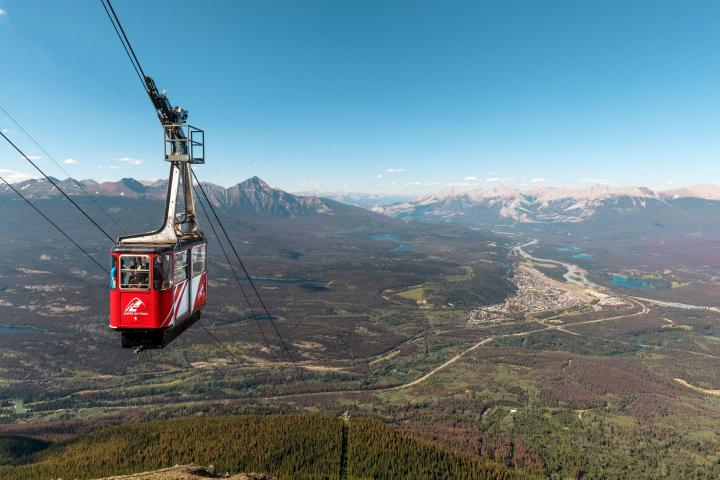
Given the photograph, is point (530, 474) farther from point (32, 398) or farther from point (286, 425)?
point (32, 398)

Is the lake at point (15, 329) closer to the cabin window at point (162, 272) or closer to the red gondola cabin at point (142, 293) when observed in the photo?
the red gondola cabin at point (142, 293)

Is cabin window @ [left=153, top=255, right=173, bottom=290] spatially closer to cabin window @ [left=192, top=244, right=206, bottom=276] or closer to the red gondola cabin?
the red gondola cabin

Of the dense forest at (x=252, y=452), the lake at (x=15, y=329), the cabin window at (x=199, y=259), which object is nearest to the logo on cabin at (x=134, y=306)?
the cabin window at (x=199, y=259)

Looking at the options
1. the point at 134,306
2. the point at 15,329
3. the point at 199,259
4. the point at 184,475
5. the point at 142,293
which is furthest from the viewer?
the point at 15,329

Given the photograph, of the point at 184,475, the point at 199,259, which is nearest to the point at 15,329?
the point at 184,475

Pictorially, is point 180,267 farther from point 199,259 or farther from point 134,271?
point 199,259

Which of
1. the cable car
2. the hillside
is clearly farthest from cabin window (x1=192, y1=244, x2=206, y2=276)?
the hillside
